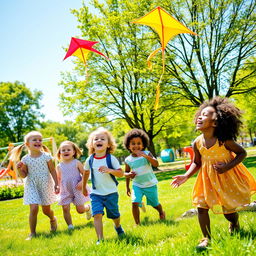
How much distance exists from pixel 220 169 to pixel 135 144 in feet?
8.00

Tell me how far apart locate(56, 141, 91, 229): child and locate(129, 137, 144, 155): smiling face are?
3.93 ft

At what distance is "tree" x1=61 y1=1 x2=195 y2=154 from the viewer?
17.8m

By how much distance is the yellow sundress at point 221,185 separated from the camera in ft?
10.1

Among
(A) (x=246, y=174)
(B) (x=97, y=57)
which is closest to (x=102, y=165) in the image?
(A) (x=246, y=174)

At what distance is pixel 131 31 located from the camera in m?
18.4

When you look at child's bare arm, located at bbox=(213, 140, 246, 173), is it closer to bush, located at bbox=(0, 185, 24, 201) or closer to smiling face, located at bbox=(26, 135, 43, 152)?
smiling face, located at bbox=(26, 135, 43, 152)

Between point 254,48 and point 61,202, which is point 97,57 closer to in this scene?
point 254,48

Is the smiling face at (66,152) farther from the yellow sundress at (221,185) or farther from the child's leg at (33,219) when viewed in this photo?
the yellow sundress at (221,185)

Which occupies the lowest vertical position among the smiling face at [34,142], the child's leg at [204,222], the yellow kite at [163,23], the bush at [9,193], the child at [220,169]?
the bush at [9,193]

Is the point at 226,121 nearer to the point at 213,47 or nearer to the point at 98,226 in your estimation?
the point at 98,226

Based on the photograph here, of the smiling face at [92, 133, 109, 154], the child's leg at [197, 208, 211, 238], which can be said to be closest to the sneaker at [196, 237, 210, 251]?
the child's leg at [197, 208, 211, 238]

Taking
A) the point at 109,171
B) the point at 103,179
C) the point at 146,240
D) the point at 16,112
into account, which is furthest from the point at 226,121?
the point at 16,112

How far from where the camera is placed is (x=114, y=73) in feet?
62.4

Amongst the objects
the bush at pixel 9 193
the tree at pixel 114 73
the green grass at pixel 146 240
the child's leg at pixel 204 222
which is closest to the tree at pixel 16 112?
the tree at pixel 114 73
